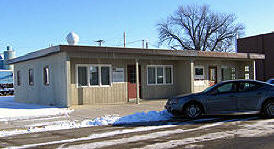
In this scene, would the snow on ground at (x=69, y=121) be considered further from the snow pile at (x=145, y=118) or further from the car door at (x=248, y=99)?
A: the car door at (x=248, y=99)

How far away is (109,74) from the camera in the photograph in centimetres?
1711

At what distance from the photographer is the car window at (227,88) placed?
A: 1105 cm

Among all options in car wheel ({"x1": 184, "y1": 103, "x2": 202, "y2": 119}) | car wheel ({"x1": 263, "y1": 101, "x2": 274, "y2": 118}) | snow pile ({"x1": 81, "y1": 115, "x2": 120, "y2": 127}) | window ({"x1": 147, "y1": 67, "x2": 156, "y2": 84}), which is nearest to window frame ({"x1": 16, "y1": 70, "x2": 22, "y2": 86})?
window ({"x1": 147, "y1": 67, "x2": 156, "y2": 84})

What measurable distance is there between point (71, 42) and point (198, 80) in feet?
31.0

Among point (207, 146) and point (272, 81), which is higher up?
point (272, 81)

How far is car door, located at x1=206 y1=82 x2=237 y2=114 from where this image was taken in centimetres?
1086

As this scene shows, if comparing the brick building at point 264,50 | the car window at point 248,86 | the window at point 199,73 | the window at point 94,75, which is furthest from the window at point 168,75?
the brick building at point 264,50

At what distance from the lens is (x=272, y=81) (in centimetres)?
1833

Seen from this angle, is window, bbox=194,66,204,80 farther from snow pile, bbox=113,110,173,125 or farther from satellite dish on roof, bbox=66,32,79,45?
snow pile, bbox=113,110,173,125

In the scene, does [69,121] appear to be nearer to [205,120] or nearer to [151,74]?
[205,120]

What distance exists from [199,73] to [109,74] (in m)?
7.29

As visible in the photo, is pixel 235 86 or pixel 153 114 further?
pixel 153 114

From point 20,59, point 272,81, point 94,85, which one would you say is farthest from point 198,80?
point 20,59

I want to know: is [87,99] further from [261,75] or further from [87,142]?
[261,75]
